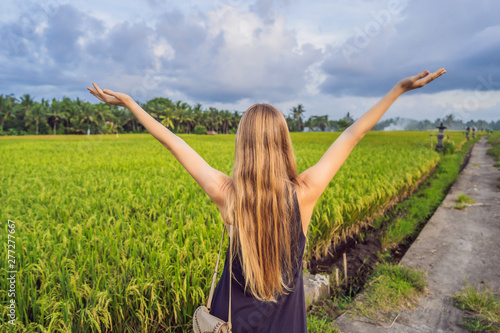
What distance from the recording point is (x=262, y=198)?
1229 millimetres

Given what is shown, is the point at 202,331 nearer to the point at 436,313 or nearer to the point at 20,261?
the point at 20,261

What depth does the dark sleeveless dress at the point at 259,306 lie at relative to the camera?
→ 131 cm

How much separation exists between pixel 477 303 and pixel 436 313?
42cm

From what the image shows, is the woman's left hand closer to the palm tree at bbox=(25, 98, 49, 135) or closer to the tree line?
the tree line

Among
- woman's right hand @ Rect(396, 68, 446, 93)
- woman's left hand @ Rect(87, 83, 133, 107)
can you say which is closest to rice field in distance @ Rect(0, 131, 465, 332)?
woman's left hand @ Rect(87, 83, 133, 107)

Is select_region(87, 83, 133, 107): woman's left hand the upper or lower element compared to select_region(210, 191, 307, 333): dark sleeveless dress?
upper

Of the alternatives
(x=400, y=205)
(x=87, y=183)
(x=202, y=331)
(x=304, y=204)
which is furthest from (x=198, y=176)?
(x=400, y=205)

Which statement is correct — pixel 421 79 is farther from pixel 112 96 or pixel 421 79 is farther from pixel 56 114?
pixel 56 114

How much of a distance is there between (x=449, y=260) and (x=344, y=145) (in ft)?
11.6

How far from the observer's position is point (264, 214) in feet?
4.09

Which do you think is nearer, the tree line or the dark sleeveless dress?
the dark sleeveless dress

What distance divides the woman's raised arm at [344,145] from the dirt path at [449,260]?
184 cm

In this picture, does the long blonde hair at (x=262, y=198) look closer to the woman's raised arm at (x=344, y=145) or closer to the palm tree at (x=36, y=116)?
the woman's raised arm at (x=344, y=145)

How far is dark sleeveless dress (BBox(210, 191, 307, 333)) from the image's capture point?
1.31 m
